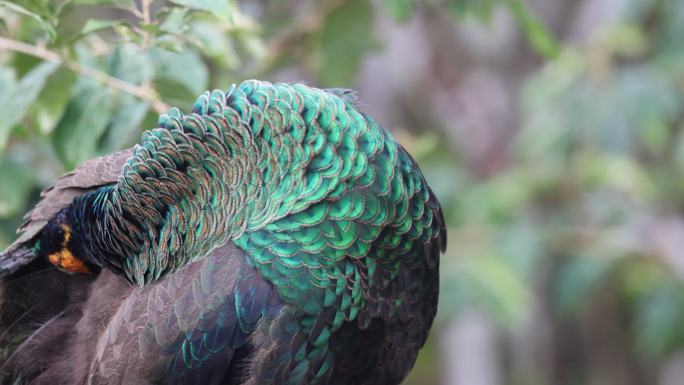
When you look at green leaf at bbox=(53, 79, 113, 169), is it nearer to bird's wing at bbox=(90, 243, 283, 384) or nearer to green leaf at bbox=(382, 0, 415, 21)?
bird's wing at bbox=(90, 243, 283, 384)

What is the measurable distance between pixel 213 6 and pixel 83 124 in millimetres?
551

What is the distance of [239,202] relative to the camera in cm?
197

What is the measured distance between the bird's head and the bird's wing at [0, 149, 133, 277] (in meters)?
0.05

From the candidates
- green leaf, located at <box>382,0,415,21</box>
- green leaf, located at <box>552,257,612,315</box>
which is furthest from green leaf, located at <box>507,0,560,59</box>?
green leaf, located at <box>552,257,612,315</box>

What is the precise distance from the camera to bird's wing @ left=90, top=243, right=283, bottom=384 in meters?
1.88

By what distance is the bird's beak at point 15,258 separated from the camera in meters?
2.16

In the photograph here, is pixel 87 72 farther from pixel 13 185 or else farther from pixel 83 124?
pixel 13 185

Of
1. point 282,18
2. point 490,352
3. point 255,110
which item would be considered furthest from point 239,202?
point 490,352

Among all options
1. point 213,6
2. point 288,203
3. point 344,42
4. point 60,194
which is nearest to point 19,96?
point 60,194

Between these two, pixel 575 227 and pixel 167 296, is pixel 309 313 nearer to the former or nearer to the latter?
pixel 167 296

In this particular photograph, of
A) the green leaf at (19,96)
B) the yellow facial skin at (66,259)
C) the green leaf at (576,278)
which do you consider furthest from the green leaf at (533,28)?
the green leaf at (576,278)

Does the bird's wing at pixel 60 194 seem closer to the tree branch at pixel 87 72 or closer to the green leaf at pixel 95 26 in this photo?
the tree branch at pixel 87 72

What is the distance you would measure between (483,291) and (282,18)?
4.54 ft

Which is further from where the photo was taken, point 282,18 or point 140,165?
point 282,18
